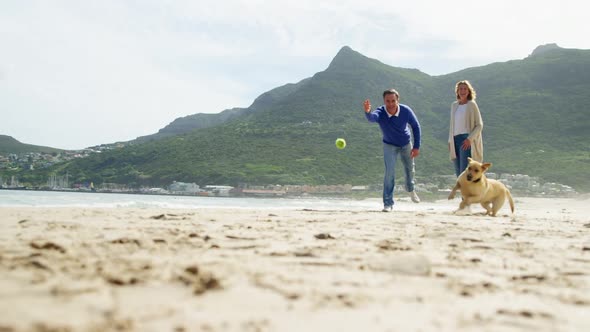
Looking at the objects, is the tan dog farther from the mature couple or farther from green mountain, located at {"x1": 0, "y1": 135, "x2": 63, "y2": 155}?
green mountain, located at {"x1": 0, "y1": 135, "x2": 63, "y2": 155}

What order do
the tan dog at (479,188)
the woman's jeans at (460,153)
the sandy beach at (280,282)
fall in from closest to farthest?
the sandy beach at (280,282) < the tan dog at (479,188) < the woman's jeans at (460,153)

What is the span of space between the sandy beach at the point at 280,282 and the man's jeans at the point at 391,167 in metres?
4.06

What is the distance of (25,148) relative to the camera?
13588cm

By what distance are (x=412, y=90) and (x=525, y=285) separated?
258ft

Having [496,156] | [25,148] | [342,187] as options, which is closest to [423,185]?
[342,187]

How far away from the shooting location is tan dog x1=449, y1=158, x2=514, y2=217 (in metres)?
6.29

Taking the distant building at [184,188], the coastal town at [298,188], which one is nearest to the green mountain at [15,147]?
the coastal town at [298,188]

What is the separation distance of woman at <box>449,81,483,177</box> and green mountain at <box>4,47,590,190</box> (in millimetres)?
34311

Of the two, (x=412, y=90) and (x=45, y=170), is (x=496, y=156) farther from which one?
(x=45, y=170)

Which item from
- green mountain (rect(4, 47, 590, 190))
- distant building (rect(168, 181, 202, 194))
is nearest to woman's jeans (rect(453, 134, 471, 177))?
green mountain (rect(4, 47, 590, 190))

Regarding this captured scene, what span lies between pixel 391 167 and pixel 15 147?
505ft

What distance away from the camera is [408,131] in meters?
8.04

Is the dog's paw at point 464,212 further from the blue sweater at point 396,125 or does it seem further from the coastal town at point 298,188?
the coastal town at point 298,188

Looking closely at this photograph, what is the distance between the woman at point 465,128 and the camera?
7.38m
